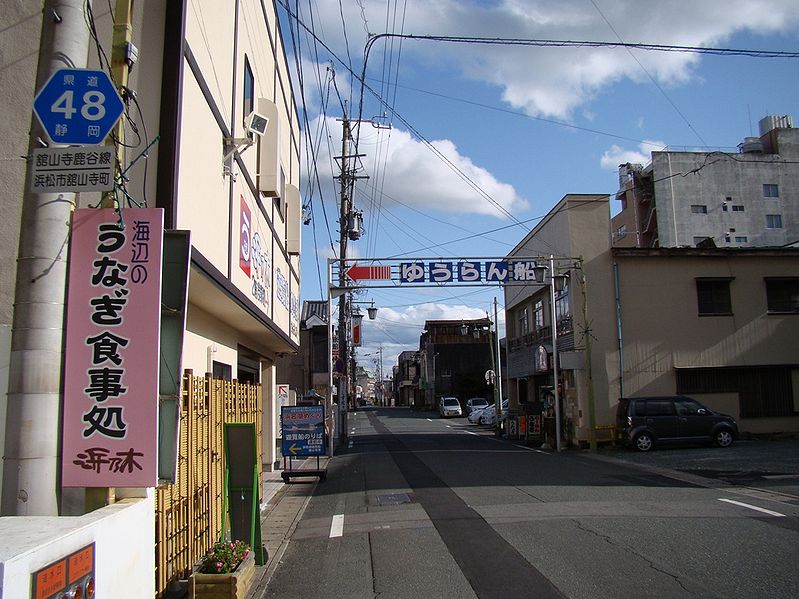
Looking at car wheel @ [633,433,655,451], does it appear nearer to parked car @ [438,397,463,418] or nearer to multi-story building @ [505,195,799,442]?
multi-story building @ [505,195,799,442]

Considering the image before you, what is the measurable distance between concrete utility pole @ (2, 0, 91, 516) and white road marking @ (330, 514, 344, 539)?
538cm

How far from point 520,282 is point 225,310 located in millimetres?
14806

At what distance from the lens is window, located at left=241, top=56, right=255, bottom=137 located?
11.1m

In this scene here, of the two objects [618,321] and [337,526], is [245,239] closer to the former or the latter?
[337,526]

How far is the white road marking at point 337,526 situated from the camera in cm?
969

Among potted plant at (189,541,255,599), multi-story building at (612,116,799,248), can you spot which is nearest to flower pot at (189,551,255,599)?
potted plant at (189,541,255,599)

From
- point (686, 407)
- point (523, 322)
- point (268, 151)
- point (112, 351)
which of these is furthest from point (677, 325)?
point (112, 351)

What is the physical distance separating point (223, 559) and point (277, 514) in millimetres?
5664

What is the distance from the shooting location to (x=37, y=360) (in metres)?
4.80

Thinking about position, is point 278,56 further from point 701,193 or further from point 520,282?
point 701,193

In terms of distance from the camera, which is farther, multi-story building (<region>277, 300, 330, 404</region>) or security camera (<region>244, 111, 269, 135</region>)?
multi-story building (<region>277, 300, 330, 404</region>)

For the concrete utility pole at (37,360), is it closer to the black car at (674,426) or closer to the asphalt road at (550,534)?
the asphalt road at (550,534)

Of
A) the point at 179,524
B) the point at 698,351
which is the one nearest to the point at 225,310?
the point at 179,524

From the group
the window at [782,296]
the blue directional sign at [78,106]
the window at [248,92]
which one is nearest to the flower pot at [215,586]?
the blue directional sign at [78,106]
